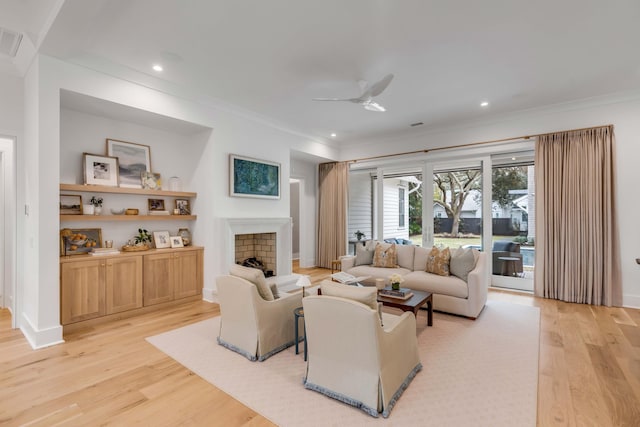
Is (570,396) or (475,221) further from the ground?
(475,221)

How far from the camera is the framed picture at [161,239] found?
4.53 meters

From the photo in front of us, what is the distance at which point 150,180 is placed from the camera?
450 cm

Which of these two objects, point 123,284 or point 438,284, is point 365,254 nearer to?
point 438,284

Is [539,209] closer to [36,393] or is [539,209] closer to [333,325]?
[333,325]

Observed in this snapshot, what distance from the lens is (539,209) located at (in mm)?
4918

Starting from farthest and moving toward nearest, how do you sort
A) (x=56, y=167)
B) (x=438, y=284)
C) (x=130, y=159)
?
(x=130, y=159) < (x=438, y=284) < (x=56, y=167)

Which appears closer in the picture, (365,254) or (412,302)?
(412,302)

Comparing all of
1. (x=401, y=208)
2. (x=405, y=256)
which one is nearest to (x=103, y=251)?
(x=405, y=256)

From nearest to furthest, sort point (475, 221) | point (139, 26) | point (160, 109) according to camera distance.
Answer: point (139, 26)
point (160, 109)
point (475, 221)

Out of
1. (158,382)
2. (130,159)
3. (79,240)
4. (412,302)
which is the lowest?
(158,382)

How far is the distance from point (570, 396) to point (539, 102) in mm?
4195

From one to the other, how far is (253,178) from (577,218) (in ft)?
16.7

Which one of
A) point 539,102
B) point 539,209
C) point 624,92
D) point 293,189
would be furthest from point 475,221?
point 293,189

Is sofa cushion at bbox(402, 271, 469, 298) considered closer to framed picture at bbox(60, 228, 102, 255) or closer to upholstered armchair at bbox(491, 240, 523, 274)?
upholstered armchair at bbox(491, 240, 523, 274)
